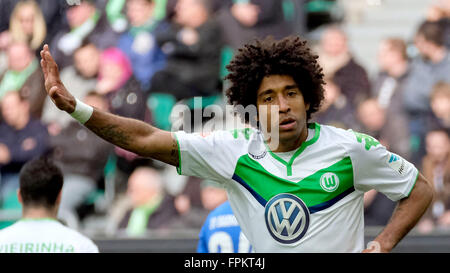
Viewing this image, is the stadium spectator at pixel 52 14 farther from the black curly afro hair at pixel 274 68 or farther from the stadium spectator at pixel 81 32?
the black curly afro hair at pixel 274 68

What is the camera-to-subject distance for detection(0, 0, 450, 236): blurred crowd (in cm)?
848

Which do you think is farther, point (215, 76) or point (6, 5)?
point (6, 5)

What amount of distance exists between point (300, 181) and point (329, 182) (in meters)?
0.18

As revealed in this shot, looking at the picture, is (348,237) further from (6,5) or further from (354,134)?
(6,5)

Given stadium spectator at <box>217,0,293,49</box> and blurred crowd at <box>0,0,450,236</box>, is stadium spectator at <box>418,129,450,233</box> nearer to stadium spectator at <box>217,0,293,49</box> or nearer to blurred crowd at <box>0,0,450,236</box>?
blurred crowd at <box>0,0,450,236</box>

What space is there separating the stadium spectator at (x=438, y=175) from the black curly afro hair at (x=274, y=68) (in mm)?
3403

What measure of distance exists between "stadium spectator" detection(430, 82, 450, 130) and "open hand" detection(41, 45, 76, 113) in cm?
511

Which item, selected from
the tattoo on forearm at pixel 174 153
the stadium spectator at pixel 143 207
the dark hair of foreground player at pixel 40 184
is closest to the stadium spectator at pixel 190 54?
the stadium spectator at pixel 143 207

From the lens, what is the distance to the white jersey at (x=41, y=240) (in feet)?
18.8

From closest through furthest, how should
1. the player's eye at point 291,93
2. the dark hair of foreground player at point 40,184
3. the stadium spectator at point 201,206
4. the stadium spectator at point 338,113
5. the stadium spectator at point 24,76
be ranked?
the player's eye at point 291,93 < the dark hair of foreground player at point 40,184 < the stadium spectator at point 201,206 < the stadium spectator at point 338,113 < the stadium spectator at point 24,76

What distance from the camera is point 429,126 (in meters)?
8.48

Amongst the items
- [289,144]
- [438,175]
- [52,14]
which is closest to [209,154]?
[289,144]

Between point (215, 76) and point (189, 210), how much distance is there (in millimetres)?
1533
